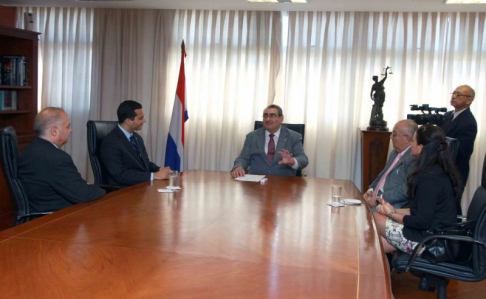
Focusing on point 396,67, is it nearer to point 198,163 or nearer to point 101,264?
point 198,163

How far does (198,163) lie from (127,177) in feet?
8.57

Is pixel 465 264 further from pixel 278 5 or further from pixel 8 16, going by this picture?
pixel 8 16

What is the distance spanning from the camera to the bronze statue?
5293mm

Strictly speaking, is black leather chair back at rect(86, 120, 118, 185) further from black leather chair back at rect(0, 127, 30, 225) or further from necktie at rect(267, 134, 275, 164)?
necktie at rect(267, 134, 275, 164)

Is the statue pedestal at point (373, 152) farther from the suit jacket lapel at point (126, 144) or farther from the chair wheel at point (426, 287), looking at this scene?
the suit jacket lapel at point (126, 144)

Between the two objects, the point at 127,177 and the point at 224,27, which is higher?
the point at 224,27

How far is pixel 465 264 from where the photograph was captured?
2572 mm

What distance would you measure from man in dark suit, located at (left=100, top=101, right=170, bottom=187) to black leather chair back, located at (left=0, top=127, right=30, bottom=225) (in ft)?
3.19

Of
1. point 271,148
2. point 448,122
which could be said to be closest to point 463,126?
point 448,122

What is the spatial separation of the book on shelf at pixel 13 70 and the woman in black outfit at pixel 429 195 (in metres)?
4.59

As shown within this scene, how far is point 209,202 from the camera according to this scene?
273cm

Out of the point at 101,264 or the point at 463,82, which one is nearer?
the point at 101,264

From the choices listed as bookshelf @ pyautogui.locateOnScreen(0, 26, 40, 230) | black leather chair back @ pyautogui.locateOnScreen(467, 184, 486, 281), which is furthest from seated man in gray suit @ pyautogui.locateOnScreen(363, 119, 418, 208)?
bookshelf @ pyautogui.locateOnScreen(0, 26, 40, 230)

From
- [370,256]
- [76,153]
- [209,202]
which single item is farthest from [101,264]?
[76,153]
